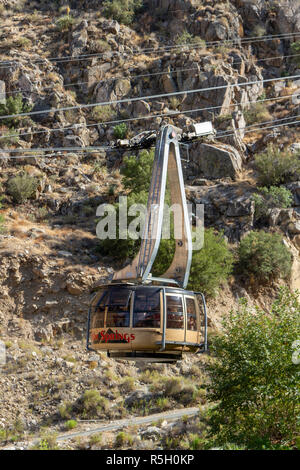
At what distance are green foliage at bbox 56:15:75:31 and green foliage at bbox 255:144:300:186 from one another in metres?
27.7

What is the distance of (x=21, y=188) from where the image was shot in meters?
37.4

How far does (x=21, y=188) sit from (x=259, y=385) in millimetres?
25760

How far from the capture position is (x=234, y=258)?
33344mm

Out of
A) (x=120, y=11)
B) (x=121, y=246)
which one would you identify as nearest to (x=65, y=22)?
(x=120, y=11)

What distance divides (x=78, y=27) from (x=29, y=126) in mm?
15463

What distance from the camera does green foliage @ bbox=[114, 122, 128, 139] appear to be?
45406 mm

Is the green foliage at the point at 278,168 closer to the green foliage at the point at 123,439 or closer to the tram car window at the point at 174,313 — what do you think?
the green foliage at the point at 123,439

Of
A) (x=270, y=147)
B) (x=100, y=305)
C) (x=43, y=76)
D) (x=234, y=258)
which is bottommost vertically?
(x=234, y=258)

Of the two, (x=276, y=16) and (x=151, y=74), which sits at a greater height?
(x=276, y=16)

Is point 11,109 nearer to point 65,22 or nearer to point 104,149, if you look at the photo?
point 65,22

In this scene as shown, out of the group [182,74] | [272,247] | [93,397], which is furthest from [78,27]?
[93,397]

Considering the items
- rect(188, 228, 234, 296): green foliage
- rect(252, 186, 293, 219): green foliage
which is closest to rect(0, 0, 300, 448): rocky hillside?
rect(252, 186, 293, 219): green foliage

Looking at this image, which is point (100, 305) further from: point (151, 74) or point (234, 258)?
point (151, 74)

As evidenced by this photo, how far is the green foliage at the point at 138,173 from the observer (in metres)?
37.2
